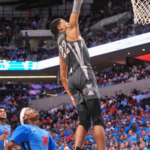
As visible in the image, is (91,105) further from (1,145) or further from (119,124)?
(119,124)

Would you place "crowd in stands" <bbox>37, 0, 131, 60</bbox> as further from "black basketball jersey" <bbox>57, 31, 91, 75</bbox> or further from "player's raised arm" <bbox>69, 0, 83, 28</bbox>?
"player's raised arm" <bbox>69, 0, 83, 28</bbox>

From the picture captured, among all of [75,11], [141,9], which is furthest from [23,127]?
[141,9]

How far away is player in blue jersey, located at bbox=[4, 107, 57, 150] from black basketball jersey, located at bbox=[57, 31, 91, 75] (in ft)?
2.92

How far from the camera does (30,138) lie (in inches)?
168

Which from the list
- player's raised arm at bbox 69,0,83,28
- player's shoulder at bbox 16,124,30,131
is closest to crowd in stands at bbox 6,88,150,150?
player's shoulder at bbox 16,124,30,131

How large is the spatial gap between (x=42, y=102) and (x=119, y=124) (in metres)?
12.7

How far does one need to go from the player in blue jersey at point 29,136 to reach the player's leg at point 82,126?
0.71 metres

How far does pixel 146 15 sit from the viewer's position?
979 centimetres

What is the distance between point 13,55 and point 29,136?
83.8 ft

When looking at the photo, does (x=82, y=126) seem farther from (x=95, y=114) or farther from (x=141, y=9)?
(x=141, y=9)

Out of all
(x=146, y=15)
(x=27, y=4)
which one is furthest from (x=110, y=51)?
(x=27, y=4)

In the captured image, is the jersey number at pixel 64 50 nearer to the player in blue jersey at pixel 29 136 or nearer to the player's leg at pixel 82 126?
the player's leg at pixel 82 126

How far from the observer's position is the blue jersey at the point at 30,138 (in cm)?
411

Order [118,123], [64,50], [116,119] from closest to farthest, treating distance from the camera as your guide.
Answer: [64,50], [118,123], [116,119]
